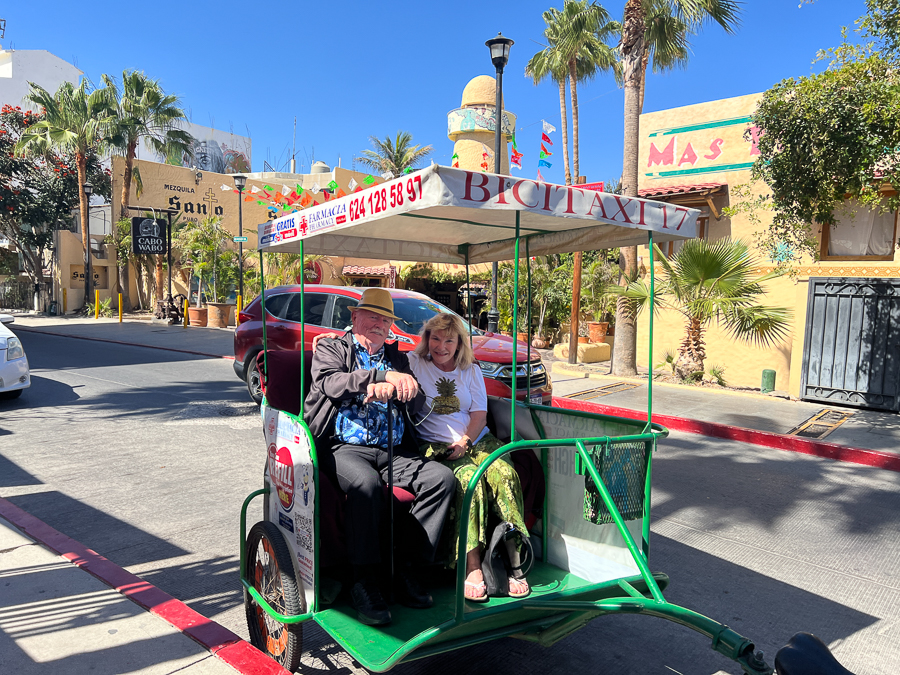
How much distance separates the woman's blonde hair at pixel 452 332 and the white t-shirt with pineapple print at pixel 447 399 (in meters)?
0.04

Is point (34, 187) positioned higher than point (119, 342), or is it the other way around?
point (34, 187)

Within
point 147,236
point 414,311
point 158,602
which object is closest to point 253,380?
point 414,311

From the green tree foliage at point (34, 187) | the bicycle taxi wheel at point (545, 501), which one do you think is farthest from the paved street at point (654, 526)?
the green tree foliage at point (34, 187)

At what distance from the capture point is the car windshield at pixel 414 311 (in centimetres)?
859

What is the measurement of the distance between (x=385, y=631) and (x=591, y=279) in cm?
1770


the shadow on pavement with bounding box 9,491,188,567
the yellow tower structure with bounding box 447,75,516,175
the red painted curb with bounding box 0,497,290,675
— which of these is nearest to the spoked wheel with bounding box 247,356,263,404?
the shadow on pavement with bounding box 9,491,188,567

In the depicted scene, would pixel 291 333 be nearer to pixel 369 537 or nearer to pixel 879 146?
pixel 369 537

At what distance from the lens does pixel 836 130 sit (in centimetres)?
765

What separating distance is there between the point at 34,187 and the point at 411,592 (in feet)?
119

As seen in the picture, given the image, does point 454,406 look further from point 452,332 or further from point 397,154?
point 397,154

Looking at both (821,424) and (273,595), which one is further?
(821,424)

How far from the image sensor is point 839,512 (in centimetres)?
568

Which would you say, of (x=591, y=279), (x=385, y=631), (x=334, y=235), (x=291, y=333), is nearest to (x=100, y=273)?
(x=591, y=279)

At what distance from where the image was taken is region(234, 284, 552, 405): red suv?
26.6ft
